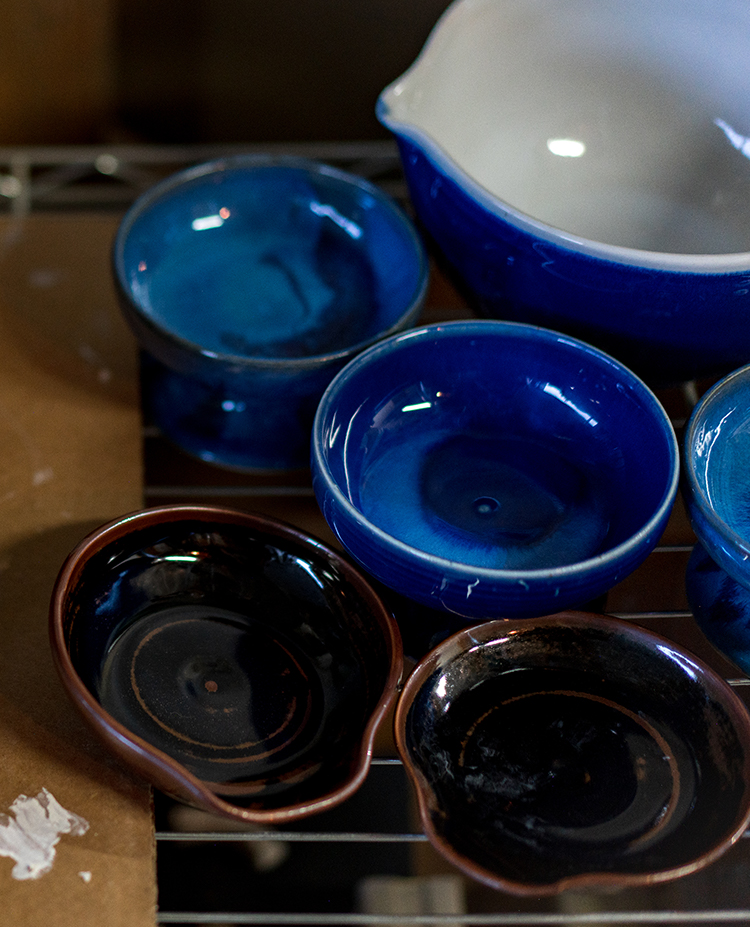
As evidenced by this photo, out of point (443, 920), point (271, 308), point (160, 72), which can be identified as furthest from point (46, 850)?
point (160, 72)

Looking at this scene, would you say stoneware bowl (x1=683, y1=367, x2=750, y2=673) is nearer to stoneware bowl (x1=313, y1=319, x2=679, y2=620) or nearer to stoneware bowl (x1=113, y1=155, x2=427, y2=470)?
stoneware bowl (x1=313, y1=319, x2=679, y2=620)

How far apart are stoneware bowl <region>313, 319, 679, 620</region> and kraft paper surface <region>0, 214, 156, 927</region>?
175mm

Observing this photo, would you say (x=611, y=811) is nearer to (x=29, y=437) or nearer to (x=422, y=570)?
(x=422, y=570)

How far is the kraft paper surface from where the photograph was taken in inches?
20.2

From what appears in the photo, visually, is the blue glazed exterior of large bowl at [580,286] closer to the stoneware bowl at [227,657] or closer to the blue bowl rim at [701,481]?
the blue bowl rim at [701,481]

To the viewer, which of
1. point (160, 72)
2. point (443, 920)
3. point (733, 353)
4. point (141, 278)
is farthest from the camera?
point (160, 72)

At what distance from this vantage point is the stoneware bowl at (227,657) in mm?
512

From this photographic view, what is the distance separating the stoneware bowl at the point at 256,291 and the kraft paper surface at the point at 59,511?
0.16ft

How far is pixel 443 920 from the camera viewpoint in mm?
516

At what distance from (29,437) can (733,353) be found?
48 centimetres

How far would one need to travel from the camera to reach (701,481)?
603 mm

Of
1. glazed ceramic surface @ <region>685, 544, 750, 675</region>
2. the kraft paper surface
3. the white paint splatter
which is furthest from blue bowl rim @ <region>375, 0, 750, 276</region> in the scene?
the white paint splatter

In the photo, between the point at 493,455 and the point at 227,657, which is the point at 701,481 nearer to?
the point at 493,455

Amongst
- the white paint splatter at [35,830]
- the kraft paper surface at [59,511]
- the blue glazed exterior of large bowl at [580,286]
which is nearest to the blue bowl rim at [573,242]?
the blue glazed exterior of large bowl at [580,286]
